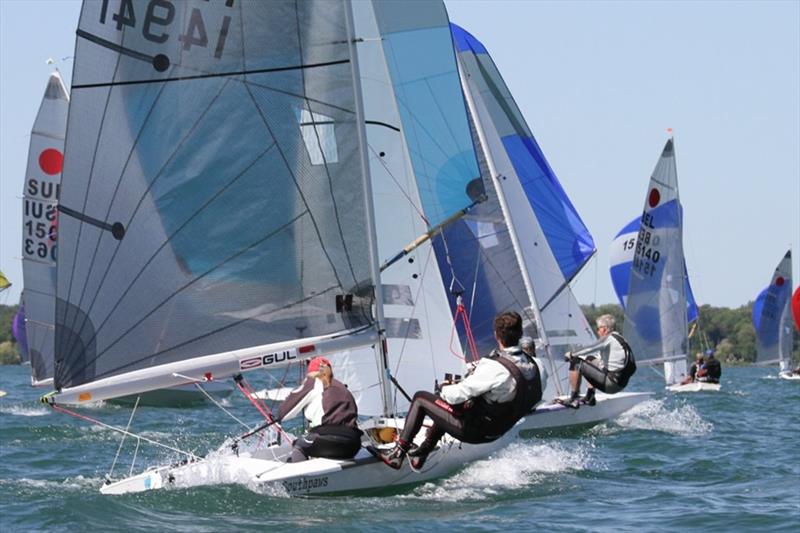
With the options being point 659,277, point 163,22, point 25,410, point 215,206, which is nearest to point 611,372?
point 215,206

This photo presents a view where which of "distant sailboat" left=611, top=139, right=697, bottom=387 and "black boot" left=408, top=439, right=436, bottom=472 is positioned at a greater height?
"distant sailboat" left=611, top=139, right=697, bottom=387

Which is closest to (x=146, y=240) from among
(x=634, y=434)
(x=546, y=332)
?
(x=634, y=434)

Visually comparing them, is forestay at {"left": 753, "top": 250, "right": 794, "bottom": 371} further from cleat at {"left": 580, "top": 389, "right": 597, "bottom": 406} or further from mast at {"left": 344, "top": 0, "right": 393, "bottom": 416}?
mast at {"left": 344, "top": 0, "right": 393, "bottom": 416}

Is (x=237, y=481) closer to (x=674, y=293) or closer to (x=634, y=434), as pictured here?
(x=634, y=434)

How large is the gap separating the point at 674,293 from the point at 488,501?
22.8 meters

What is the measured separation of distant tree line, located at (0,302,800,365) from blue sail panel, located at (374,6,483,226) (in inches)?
2783

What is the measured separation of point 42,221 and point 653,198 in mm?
13993

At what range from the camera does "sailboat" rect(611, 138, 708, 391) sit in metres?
32.5

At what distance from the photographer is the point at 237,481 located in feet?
37.2

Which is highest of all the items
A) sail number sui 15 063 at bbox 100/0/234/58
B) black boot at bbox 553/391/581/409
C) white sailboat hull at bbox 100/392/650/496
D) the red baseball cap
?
sail number sui 15 063 at bbox 100/0/234/58

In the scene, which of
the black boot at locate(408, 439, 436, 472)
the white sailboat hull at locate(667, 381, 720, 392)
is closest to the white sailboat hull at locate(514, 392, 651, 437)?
the black boot at locate(408, 439, 436, 472)

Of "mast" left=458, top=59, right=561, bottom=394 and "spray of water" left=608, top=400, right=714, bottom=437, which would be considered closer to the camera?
"spray of water" left=608, top=400, right=714, bottom=437

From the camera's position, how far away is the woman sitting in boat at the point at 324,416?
37.9ft

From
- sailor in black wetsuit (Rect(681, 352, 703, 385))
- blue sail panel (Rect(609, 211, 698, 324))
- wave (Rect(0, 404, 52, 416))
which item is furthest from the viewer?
blue sail panel (Rect(609, 211, 698, 324))
